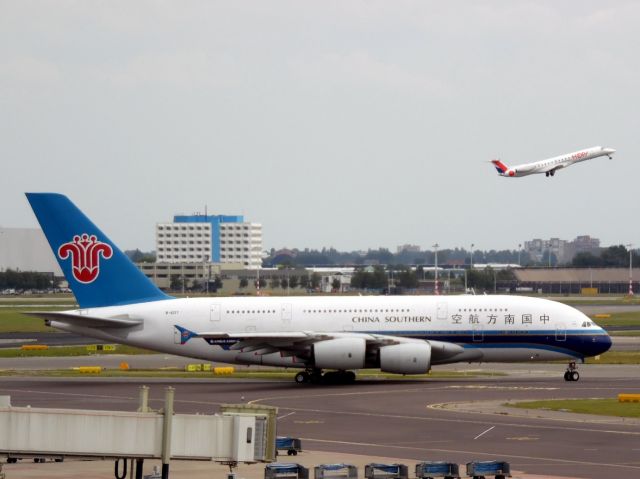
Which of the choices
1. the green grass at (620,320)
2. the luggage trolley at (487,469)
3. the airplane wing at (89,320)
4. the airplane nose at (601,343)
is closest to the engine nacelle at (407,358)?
the airplane nose at (601,343)

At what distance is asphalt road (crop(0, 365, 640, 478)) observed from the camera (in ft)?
133

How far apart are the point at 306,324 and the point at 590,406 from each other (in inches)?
731

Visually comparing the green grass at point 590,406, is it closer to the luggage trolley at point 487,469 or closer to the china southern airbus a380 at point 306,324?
the china southern airbus a380 at point 306,324

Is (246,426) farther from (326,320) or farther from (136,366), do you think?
(136,366)

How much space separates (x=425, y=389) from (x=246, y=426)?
3382cm

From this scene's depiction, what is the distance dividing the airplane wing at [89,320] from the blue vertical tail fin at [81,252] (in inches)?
46.5

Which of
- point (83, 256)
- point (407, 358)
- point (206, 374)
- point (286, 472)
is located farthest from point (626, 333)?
point (286, 472)

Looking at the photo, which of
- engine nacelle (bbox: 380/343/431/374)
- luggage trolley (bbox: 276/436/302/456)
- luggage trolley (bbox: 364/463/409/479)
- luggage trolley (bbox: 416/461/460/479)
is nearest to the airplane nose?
engine nacelle (bbox: 380/343/431/374)

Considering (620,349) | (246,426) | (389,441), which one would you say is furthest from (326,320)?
(246,426)

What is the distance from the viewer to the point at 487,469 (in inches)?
1342

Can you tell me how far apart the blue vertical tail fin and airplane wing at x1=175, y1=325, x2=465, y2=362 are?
17.7 feet

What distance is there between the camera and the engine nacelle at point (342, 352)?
6550 centimetres

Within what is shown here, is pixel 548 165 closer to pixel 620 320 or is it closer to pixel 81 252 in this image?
pixel 620 320

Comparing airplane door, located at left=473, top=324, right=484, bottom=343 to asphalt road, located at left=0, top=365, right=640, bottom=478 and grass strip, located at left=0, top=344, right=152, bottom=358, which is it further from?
grass strip, located at left=0, top=344, right=152, bottom=358
